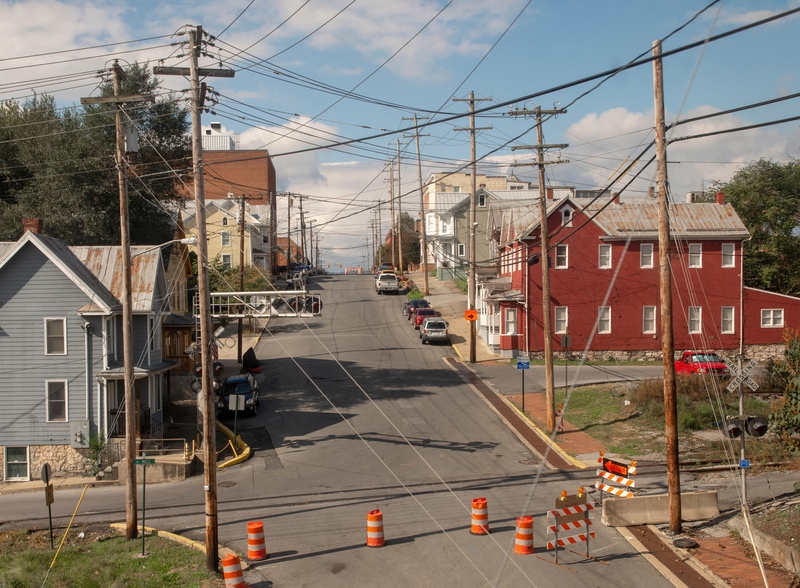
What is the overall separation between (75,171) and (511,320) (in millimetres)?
27531

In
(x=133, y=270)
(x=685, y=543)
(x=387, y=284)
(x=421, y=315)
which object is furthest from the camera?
(x=387, y=284)

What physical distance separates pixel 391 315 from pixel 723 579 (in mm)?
41823

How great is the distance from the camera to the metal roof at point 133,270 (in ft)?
86.5

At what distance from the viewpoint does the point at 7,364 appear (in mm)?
23625

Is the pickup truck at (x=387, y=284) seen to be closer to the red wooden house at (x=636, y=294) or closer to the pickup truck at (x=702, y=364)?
the red wooden house at (x=636, y=294)

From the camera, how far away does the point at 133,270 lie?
27.0m

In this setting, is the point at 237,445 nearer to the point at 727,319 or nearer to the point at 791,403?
the point at 791,403

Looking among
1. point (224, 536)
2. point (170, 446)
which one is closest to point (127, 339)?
point (224, 536)

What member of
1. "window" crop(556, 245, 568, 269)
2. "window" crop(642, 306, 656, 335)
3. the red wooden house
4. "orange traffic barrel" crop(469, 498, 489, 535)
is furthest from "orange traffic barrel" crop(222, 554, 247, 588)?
"window" crop(642, 306, 656, 335)

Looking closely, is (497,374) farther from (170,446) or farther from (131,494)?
(131,494)

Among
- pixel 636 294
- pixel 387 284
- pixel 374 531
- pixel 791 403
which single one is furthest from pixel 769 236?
pixel 374 531

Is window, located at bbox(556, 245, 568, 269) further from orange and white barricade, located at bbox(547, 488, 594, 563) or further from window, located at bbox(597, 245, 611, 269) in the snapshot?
orange and white barricade, located at bbox(547, 488, 594, 563)

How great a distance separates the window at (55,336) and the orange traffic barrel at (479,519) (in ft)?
58.3

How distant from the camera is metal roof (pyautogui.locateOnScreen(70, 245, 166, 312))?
26375 millimetres
